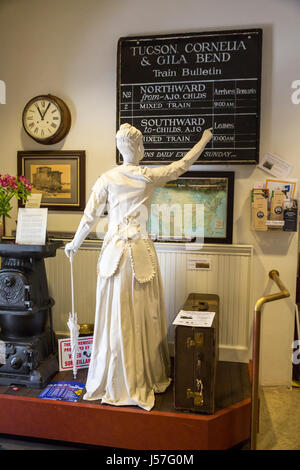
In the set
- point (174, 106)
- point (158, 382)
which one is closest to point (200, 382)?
point (158, 382)

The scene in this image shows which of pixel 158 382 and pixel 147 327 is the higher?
pixel 147 327

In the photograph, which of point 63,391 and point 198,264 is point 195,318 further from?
point 63,391

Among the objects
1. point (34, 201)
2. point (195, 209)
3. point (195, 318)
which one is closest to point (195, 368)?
point (195, 318)

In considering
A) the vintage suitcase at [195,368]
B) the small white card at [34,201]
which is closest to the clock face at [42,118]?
the small white card at [34,201]

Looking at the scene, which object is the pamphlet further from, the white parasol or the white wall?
the white wall

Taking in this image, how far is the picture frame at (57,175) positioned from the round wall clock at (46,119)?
139mm

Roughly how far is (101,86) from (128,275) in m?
1.63

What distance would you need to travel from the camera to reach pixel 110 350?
220cm

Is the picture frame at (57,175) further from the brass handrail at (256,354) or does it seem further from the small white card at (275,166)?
the brass handrail at (256,354)

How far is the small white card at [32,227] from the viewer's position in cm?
237

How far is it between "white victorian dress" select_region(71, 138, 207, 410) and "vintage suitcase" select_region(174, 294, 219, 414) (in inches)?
8.3

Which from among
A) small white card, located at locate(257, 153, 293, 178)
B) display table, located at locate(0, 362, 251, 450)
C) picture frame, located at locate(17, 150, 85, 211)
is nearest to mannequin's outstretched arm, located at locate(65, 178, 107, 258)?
picture frame, located at locate(17, 150, 85, 211)

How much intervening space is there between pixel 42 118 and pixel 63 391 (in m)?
2.01

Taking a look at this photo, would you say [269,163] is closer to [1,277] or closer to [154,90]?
[154,90]
